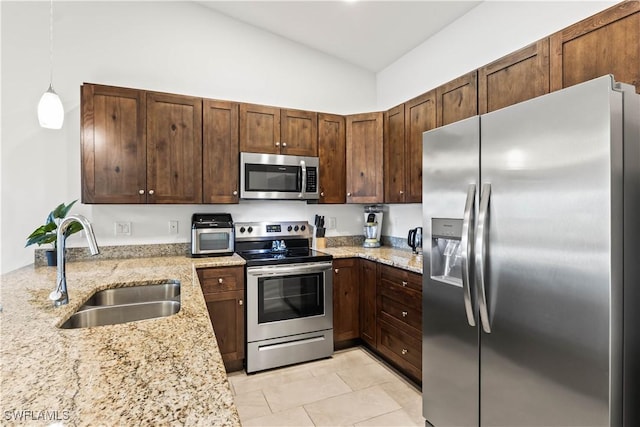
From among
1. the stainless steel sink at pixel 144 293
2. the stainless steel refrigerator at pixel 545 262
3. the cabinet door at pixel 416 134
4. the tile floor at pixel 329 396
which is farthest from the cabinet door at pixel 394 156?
the stainless steel sink at pixel 144 293

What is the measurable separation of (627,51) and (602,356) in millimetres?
1300

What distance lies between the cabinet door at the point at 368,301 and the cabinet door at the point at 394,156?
0.67m

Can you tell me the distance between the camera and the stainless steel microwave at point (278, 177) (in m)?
3.01

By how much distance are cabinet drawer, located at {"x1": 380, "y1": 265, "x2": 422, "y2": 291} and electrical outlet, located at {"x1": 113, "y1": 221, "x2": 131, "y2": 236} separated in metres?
2.20

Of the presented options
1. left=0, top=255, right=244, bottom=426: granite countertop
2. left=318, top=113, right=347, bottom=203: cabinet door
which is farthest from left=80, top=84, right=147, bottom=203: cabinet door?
left=318, top=113, right=347, bottom=203: cabinet door

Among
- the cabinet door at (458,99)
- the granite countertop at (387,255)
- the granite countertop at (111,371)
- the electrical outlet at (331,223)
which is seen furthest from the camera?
the electrical outlet at (331,223)

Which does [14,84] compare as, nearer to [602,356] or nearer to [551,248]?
[551,248]

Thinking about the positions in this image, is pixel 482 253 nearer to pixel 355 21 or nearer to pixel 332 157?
pixel 332 157

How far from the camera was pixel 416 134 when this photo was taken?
9.44 feet

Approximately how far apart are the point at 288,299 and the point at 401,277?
963 millimetres

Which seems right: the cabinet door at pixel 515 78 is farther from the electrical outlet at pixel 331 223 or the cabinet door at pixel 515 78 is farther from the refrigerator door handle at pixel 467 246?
the electrical outlet at pixel 331 223

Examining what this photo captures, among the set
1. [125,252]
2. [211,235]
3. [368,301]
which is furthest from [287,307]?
[125,252]

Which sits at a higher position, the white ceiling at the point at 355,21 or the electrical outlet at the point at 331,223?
the white ceiling at the point at 355,21

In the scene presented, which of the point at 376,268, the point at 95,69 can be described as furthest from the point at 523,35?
the point at 95,69
